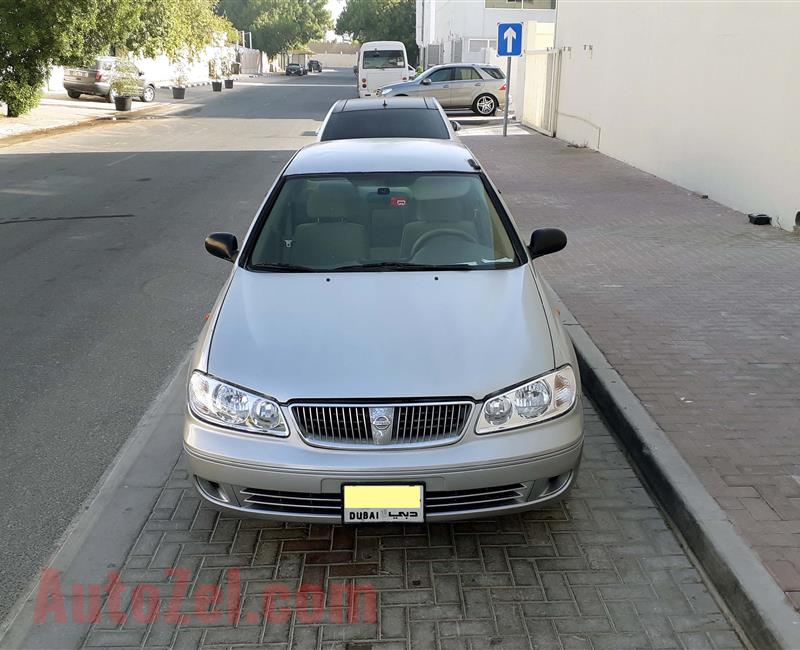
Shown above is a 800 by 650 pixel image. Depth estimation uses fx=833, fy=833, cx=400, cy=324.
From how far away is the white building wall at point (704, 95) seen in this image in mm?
10297

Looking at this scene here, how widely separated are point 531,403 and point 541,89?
22.3 meters

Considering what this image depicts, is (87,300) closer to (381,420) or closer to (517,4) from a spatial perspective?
(381,420)

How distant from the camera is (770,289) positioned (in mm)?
7641

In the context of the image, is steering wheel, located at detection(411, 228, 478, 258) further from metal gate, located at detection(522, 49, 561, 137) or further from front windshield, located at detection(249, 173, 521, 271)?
metal gate, located at detection(522, 49, 561, 137)

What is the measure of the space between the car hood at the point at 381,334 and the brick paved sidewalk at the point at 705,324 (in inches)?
51.2

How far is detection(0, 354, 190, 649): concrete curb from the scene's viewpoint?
329cm

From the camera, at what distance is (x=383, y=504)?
344 centimetres

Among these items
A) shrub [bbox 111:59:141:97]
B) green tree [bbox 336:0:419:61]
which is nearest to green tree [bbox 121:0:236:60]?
shrub [bbox 111:59:141:97]

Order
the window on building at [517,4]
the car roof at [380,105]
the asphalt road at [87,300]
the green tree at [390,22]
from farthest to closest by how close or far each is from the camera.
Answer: the green tree at [390,22] → the window on building at [517,4] → the car roof at [380,105] → the asphalt road at [87,300]

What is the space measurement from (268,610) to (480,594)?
0.89 metres

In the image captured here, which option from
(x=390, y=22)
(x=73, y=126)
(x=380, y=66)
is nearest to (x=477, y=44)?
(x=380, y=66)

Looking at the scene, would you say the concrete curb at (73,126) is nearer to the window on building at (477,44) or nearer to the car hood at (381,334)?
the window on building at (477,44)

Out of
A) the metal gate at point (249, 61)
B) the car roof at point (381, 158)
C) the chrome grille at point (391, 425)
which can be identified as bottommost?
the metal gate at point (249, 61)

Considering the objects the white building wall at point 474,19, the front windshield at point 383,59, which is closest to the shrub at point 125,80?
the front windshield at point 383,59
